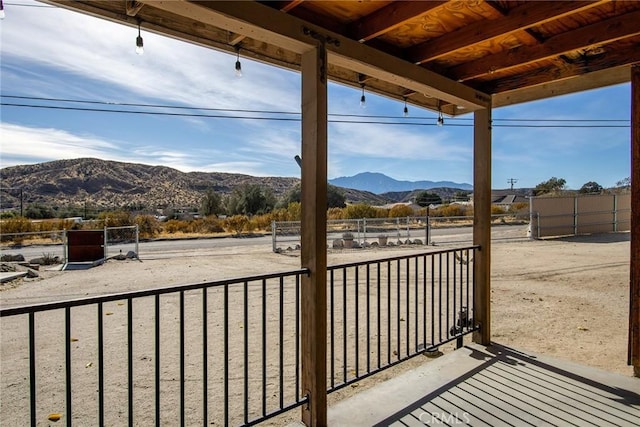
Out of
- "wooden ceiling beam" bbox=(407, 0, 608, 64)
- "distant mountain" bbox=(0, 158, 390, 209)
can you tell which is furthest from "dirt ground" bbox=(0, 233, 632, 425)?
"distant mountain" bbox=(0, 158, 390, 209)

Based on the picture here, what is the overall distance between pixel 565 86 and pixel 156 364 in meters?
3.42

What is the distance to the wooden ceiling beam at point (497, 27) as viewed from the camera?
1.81 m

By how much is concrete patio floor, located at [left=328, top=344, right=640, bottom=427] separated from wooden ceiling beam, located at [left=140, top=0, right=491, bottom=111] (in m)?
2.00

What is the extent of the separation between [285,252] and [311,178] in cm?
913

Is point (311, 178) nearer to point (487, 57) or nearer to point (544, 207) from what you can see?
point (487, 57)

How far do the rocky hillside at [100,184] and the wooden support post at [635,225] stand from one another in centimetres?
3607

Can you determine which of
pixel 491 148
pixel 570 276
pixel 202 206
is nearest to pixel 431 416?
pixel 491 148

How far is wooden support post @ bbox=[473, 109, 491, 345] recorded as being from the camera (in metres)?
2.98

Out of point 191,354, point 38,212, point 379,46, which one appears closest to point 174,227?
point 38,212

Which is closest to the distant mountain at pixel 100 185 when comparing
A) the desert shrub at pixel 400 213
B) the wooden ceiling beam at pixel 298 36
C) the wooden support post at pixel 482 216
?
the desert shrub at pixel 400 213

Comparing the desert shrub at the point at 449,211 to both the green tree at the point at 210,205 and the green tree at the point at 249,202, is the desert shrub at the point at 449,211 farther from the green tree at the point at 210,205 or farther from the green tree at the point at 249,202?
the green tree at the point at 210,205

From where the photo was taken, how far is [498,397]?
84.5 inches

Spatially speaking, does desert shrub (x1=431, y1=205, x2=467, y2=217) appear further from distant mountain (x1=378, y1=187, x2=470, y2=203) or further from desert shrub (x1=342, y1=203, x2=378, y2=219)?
distant mountain (x1=378, y1=187, x2=470, y2=203)

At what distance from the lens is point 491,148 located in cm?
298
